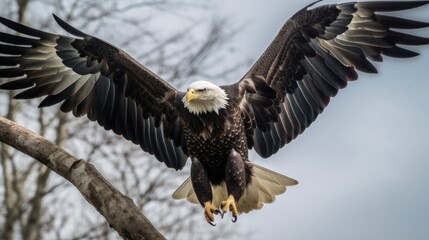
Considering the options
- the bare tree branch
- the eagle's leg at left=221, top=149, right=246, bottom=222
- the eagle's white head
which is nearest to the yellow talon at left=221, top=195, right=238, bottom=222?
the eagle's leg at left=221, top=149, right=246, bottom=222

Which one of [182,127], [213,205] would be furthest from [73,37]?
[213,205]

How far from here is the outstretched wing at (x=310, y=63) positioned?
8.27 metres

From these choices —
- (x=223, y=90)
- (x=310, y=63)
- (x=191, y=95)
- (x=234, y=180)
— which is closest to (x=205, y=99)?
(x=191, y=95)

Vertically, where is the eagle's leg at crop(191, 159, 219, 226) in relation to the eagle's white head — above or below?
below

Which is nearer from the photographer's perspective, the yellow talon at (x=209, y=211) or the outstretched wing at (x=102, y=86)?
the yellow talon at (x=209, y=211)

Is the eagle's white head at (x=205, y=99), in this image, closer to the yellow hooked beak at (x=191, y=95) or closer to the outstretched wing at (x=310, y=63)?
the yellow hooked beak at (x=191, y=95)

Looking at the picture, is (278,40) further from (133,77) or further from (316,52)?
(133,77)

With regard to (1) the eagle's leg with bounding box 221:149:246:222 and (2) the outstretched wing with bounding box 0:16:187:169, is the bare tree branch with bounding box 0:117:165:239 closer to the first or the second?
→ (2) the outstretched wing with bounding box 0:16:187:169

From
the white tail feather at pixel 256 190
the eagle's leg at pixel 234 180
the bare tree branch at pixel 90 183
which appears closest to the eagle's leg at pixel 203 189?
the eagle's leg at pixel 234 180

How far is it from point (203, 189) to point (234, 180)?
242 mm

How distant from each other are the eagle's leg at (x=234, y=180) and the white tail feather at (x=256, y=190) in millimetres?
233

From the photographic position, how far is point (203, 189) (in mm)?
7930

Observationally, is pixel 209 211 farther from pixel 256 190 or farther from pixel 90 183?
pixel 90 183

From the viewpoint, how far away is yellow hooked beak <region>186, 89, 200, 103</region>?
25.3ft
